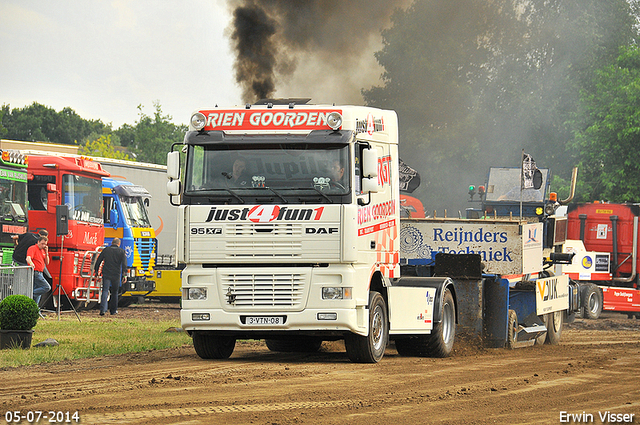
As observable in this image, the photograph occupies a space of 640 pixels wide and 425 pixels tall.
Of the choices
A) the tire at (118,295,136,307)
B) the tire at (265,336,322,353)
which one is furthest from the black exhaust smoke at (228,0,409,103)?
the tire at (118,295,136,307)

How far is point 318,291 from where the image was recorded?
39.6 ft

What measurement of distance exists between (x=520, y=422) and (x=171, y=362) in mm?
6160

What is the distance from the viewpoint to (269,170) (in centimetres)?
1223

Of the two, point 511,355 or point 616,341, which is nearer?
point 511,355

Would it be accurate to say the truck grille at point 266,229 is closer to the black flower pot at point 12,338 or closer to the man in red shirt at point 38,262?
the black flower pot at point 12,338

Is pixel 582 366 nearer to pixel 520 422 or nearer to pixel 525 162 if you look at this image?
pixel 520 422

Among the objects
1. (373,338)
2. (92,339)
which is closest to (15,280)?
(92,339)

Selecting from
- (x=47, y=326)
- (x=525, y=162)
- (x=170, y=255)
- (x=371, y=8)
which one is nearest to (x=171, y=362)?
(x=47, y=326)

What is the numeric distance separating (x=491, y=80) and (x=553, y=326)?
3367 centimetres

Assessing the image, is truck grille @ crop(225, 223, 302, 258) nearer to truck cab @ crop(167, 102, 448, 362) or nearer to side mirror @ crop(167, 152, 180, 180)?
truck cab @ crop(167, 102, 448, 362)

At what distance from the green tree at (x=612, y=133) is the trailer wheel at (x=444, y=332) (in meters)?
28.5

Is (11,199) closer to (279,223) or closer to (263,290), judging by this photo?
(263,290)

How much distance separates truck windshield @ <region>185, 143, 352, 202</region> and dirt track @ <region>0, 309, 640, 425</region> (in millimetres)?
2331

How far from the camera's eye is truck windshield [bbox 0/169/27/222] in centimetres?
2134
